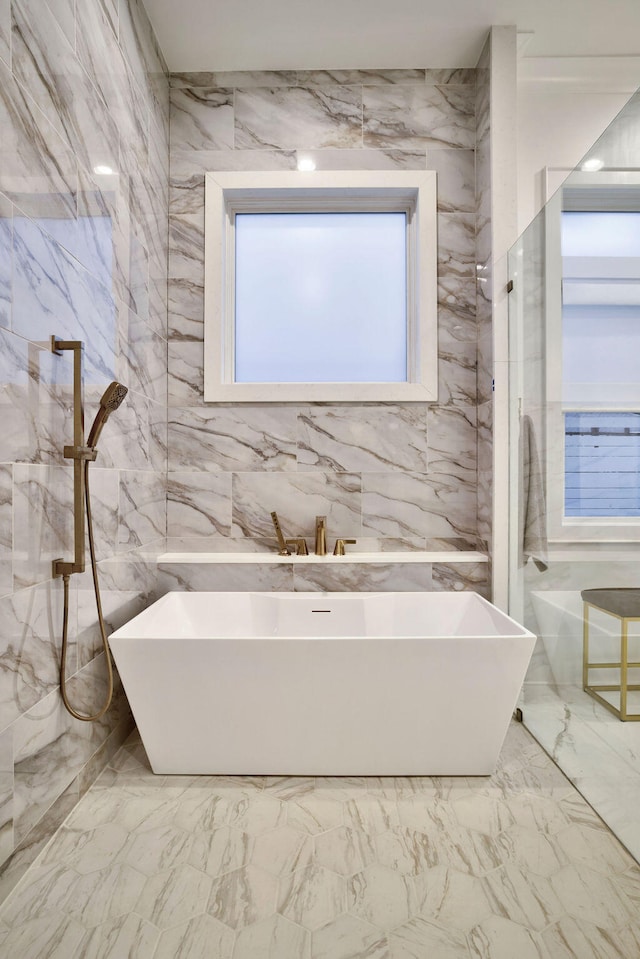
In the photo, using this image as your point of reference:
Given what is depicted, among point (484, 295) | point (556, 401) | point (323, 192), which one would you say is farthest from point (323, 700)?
point (323, 192)

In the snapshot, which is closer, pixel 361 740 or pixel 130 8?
pixel 361 740

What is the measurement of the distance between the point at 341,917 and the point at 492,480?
1762 millimetres

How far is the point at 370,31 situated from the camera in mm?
2477

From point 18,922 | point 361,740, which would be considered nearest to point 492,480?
point 361,740

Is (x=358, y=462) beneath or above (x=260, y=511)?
above

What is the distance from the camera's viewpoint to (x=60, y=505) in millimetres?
1634

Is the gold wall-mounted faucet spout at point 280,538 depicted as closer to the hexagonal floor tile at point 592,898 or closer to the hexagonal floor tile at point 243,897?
the hexagonal floor tile at point 243,897

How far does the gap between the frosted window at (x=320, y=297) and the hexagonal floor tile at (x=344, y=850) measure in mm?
2012

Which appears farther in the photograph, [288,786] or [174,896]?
[288,786]

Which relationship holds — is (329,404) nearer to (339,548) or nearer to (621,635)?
(339,548)

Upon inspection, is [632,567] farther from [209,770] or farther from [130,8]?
[130,8]

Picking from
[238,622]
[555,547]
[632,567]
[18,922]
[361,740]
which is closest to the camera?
[18,922]

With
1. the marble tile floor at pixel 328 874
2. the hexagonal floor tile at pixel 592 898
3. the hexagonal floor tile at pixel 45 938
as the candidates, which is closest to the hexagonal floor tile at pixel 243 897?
the marble tile floor at pixel 328 874

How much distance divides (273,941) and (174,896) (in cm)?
29
